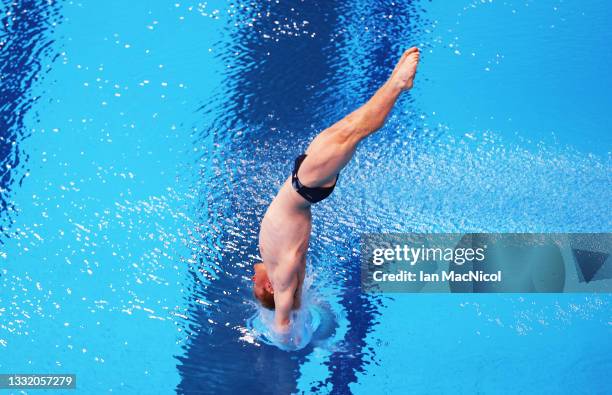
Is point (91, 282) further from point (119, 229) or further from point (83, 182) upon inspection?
point (83, 182)

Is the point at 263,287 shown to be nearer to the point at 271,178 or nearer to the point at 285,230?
the point at 285,230

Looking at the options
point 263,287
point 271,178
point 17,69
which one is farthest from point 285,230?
point 17,69

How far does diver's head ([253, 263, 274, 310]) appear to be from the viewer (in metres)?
2.34

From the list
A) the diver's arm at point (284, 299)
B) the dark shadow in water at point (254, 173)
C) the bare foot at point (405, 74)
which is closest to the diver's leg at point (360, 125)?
the bare foot at point (405, 74)

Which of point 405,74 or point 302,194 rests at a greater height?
point 405,74

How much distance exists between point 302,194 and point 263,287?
455 millimetres

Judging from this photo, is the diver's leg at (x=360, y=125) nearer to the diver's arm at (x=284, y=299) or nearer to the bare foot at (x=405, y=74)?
the bare foot at (x=405, y=74)

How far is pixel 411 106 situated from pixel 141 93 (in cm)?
117

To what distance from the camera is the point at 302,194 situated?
80.0 inches

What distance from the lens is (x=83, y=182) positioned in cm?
293

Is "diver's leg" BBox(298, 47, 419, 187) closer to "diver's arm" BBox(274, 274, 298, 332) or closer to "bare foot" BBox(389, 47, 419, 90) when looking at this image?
"bare foot" BBox(389, 47, 419, 90)

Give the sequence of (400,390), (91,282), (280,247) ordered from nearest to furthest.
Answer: (280,247)
(400,390)
(91,282)

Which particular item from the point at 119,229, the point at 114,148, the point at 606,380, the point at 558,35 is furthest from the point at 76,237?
the point at 558,35

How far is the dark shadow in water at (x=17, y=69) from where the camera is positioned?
2938 millimetres
